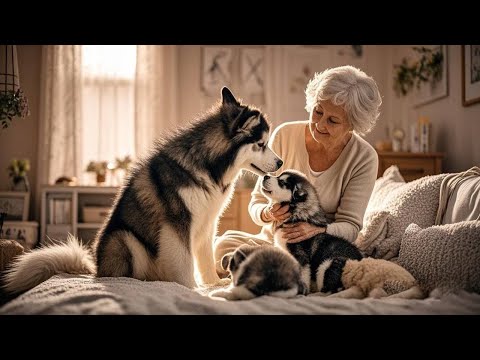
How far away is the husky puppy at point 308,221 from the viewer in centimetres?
213

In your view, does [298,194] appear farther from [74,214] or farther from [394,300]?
[74,214]

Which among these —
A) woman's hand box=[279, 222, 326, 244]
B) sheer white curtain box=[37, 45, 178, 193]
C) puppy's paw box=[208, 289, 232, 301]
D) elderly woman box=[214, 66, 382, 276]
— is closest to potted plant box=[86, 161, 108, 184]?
sheer white curtain box=[37, 45, 178, 193]

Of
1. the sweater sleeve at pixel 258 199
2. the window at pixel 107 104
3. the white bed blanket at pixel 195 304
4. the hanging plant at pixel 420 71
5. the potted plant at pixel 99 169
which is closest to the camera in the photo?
the white bed blanket at pixel 195 304

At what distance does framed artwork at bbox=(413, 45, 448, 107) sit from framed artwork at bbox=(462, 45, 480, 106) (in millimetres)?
387

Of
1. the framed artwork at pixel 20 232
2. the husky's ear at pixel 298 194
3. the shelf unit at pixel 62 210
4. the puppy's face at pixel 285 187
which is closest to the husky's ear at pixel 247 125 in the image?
the puppy's face at pixel 285 187

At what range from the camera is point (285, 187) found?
227cm

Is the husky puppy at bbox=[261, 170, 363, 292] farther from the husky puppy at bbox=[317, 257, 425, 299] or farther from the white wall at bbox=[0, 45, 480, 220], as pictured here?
the white wall at bbox=[0, 45, 480, 220]

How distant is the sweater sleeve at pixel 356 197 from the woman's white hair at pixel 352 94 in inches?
8.2

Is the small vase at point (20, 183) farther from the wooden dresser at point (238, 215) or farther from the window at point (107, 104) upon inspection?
the wooden dresser at point (238, 215)

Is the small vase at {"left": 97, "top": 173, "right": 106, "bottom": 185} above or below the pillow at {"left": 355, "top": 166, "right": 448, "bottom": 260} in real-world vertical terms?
above

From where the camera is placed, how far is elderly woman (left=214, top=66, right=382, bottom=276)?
8.46 ft

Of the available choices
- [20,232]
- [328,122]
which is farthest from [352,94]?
[20,232]
